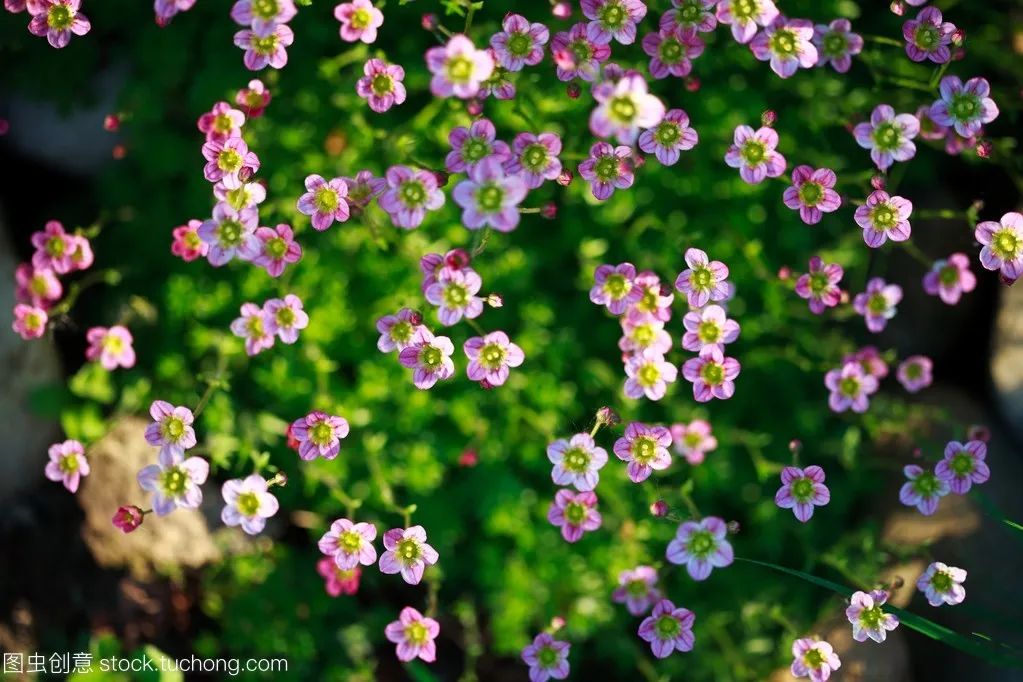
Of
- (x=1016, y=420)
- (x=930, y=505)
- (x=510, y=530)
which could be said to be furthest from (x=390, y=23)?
(x=1016, y=420)

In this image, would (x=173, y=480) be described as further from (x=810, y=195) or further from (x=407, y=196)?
(x=810, y=195)

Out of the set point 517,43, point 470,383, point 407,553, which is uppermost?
point 517,43

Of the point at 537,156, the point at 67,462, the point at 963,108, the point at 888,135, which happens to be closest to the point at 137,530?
the point at 67,462

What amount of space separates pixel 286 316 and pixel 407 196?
970 mm

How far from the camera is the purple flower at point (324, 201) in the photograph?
3.94 meters

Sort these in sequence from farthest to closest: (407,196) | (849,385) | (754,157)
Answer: (849,385)
(754,157)
(407,196)

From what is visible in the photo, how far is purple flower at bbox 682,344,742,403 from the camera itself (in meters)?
4.09

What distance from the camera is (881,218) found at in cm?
409

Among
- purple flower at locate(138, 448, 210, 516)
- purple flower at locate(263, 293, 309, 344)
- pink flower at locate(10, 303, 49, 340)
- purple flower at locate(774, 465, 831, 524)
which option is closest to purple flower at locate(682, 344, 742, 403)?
purple flower at locate(774, 465, 831, 524)

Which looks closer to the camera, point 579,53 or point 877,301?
point 579,53

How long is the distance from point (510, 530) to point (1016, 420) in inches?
124

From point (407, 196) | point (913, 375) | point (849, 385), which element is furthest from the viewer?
point (913, 375)

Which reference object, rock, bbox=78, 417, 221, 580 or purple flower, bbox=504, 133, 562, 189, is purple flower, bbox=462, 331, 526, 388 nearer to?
purple flower, bbox=504, 133, 562, 189

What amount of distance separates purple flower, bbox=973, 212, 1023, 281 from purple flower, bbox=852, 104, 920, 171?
48 cm
